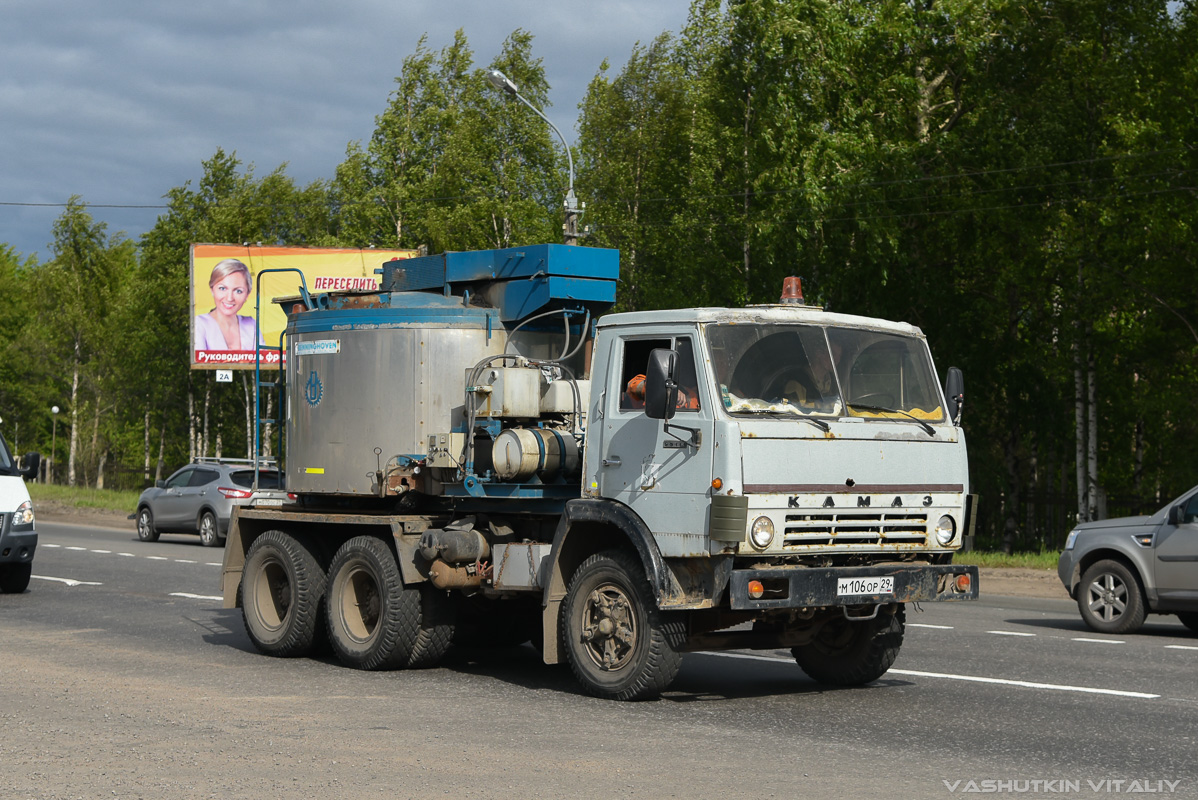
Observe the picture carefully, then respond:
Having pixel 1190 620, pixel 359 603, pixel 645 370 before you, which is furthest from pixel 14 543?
pixel 1190 620

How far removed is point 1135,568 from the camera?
46.0ft

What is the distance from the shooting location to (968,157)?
3319 centimetres

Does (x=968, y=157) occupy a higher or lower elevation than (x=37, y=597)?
higher

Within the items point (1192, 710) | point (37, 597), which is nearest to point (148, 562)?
point (37, 597)

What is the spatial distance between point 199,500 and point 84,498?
56.5 feet

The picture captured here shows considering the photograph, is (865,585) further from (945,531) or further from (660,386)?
(660,386)

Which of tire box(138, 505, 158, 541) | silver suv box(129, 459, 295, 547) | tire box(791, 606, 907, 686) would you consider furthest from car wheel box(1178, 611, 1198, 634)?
tire box(138, 505, 158, 541)

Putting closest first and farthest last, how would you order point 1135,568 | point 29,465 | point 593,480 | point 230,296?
point 593,480 < point 1135,568 < point 29,465 < point 230,296

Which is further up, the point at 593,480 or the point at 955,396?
the point at 955,396

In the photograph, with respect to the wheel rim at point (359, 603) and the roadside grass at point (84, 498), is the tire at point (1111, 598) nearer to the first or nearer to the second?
the wheel rim at point (359, 603)

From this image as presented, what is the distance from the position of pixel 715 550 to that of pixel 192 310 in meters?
34.7

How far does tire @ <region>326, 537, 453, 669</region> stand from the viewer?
10.6m

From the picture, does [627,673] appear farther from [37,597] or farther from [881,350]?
[37,597]

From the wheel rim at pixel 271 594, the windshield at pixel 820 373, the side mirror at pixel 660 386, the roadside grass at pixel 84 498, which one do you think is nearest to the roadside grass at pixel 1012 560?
the wheel rim at pixel 271 594
